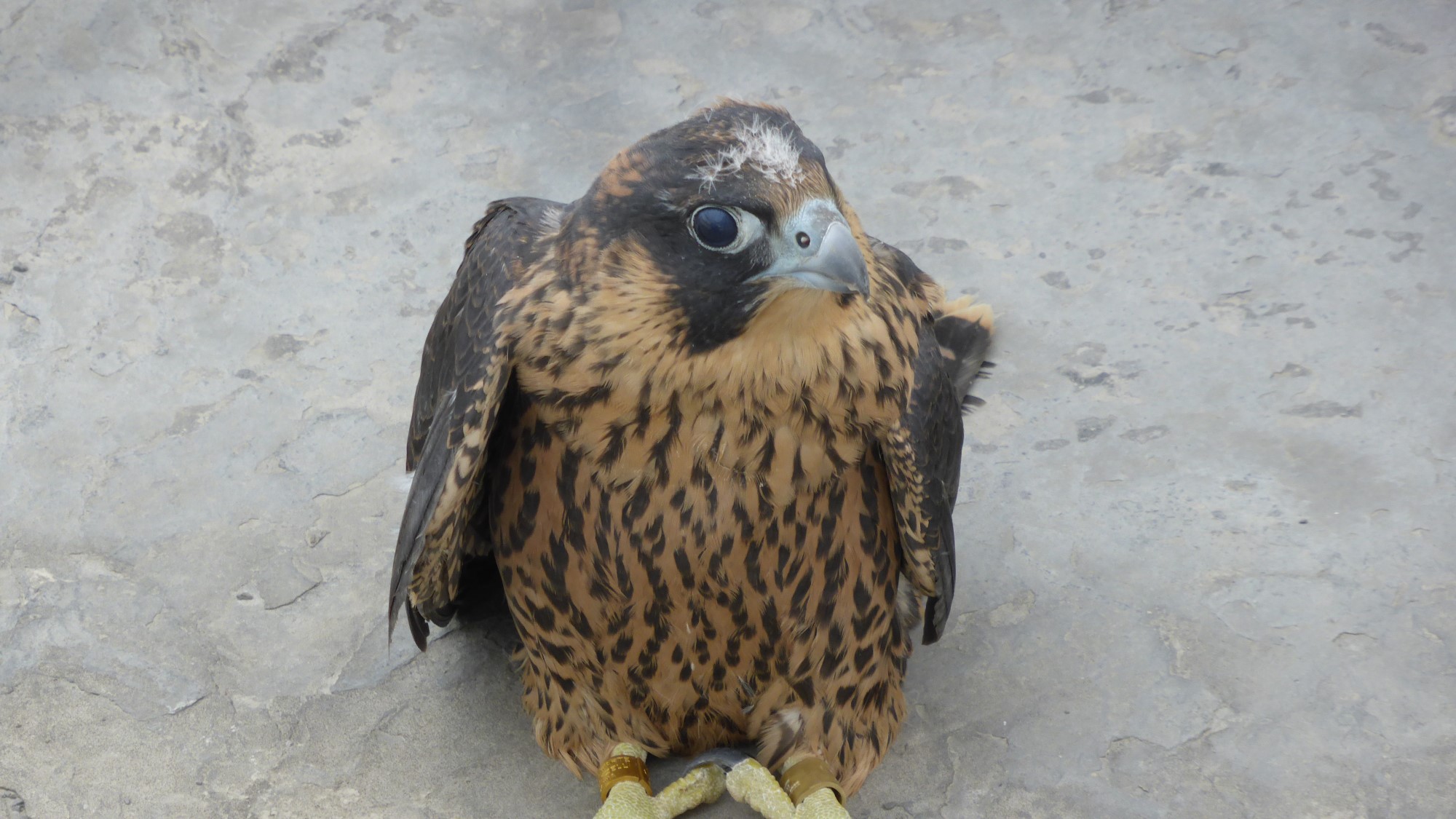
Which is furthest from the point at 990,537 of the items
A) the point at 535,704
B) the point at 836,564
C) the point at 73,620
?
the point at 73,620

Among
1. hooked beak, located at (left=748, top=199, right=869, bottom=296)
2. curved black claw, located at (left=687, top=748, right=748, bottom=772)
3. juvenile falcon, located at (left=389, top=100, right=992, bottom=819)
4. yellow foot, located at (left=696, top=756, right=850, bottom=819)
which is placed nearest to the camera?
hooked beak, located at (left=748, top=199, right=869, bottom=296)

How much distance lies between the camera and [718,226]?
2178mm

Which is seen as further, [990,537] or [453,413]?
[990,537]

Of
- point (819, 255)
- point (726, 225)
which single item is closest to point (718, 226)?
point (726, 225)

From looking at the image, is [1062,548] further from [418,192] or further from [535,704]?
[418,192]

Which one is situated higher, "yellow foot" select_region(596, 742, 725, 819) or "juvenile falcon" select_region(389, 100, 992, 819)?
"juvenile falcon" select_region(389, 100, 992, 819)

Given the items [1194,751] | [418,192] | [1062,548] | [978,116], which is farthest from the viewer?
[978,116]

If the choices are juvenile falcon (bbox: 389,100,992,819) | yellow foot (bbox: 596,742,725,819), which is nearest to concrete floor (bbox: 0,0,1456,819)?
yellow foot (bbox: 596,742,725,819)

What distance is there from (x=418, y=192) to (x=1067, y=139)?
2365 mm

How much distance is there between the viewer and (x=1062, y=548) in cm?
350

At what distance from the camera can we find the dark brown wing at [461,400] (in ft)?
8.13

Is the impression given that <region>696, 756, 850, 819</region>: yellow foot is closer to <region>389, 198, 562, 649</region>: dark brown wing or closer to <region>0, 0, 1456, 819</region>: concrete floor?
<region>0, 0, 1456, 819</region>: concrete floor

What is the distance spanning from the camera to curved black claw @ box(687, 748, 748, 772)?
2.99 meters

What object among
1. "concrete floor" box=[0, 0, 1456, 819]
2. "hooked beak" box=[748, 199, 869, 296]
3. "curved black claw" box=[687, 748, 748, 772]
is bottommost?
"curved black claw" box=[687, 748, 748, 772]
